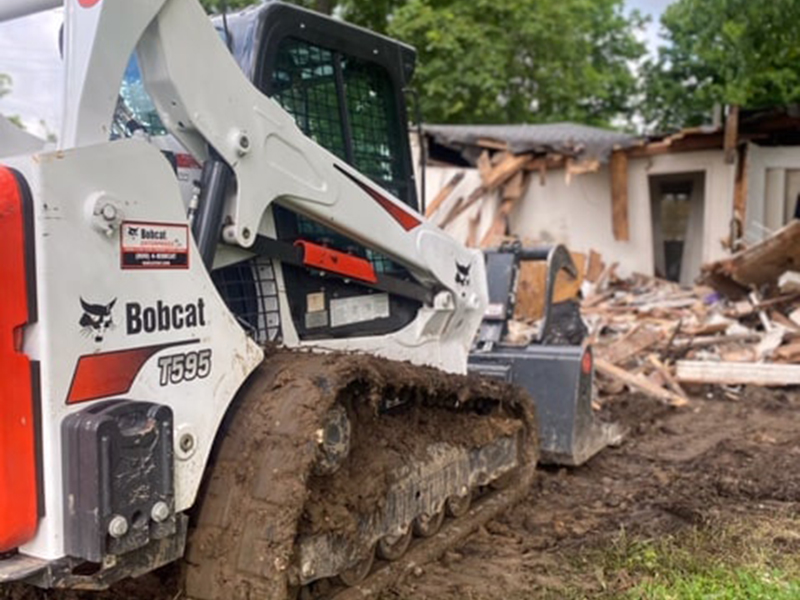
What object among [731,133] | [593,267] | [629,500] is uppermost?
[731,133]

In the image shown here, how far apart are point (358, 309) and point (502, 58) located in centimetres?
1910

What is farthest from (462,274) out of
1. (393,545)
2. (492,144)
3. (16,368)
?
(492,144)

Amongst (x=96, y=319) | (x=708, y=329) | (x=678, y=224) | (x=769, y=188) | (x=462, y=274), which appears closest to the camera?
(x=96, y=319)

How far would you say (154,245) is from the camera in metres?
2.75

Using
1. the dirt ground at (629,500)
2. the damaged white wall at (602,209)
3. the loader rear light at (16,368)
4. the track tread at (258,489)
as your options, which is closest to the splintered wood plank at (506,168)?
the damaged white wall at (602,209)

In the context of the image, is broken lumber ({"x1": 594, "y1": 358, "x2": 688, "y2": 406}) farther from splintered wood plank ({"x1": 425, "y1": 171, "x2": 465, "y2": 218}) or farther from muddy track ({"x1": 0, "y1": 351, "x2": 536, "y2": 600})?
splintered wood plank ({"x1": 425, "y1": 171, "x2": 465, "y2": 218})

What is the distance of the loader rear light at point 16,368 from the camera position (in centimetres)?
238

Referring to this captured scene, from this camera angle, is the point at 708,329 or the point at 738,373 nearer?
the point at 738,373

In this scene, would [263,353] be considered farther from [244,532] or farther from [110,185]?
[110,185]

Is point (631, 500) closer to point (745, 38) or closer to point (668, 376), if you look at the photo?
point (668, 376)

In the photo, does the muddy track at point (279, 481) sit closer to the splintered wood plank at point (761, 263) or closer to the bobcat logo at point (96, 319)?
the bobcat logo at point (96, 319)

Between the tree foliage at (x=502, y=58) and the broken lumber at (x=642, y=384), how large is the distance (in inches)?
535

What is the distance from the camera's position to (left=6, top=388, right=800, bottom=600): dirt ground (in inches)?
160

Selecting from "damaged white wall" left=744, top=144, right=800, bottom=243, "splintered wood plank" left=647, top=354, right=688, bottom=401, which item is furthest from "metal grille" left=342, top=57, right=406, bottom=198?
"damaged white wall" left=744, top=144, right=800, bottom=243
